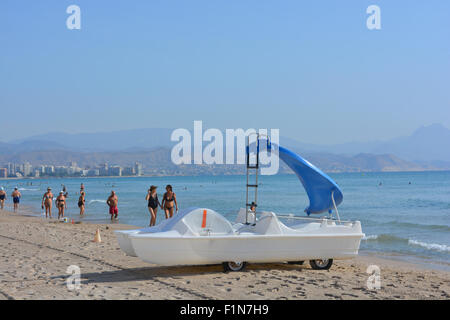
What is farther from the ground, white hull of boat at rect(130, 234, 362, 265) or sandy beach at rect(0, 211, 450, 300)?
white hull of boat at rect(130, 234, 362, 265)

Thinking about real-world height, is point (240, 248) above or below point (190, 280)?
above

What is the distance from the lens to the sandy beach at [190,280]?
7.87 metres

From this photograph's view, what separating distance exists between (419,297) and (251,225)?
3074mm

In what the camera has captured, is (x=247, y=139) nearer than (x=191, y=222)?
No

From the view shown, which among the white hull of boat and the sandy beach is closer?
the sandy beach

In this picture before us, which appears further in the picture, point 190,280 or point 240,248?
point 240,248

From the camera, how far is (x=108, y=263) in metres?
10.7

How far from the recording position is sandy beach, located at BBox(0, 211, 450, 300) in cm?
787

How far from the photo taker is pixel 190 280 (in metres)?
8.80

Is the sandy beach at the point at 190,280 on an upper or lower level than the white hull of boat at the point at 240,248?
lower

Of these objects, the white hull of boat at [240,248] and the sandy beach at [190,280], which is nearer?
the sandy beach at [190,280]
